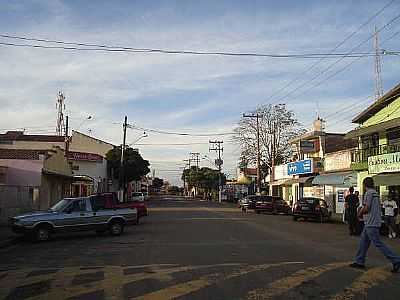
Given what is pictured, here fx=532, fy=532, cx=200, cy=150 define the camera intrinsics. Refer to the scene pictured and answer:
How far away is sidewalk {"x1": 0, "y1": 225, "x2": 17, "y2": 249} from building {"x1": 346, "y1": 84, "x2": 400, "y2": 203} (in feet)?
59.7

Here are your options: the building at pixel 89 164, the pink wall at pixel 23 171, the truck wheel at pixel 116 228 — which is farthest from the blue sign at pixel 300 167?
the truck wheel at pixel 116 228

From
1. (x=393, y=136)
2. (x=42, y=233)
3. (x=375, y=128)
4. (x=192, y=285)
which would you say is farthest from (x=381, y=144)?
(x=192, y=285)

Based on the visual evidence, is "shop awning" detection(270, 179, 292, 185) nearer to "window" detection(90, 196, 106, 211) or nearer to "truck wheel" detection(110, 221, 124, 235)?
"truck wheel" detection(110, 221, 124, 235)

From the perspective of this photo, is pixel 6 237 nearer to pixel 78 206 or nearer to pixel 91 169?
pixel 78 206

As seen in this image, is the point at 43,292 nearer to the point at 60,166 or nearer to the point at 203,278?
the point at 203,278

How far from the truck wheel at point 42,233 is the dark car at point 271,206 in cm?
2627

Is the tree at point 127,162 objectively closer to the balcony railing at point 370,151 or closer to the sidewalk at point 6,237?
the balcony railing at point 370,151

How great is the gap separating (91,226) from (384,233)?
12557 millimetres

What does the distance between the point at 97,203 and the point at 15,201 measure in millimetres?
7924

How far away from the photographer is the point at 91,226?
67.4ft

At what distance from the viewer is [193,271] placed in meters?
10.9

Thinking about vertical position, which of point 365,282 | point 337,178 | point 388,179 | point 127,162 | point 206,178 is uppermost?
point 206,178

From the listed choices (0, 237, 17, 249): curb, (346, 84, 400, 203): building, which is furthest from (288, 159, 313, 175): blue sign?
(0, 237, 17, 249): curb

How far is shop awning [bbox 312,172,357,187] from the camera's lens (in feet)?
120
